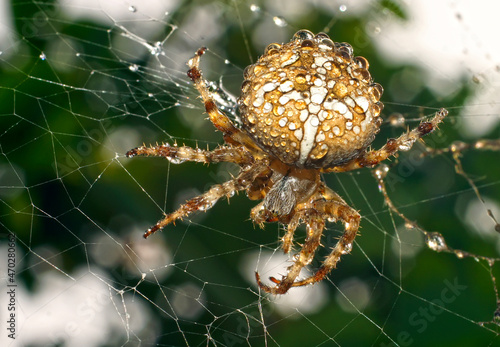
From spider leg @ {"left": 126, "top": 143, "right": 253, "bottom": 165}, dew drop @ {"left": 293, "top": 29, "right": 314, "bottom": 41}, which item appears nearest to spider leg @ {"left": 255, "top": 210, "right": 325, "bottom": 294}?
spider leg @ {"left": 126, "top": 143, "right": 253, "bottom": 165}

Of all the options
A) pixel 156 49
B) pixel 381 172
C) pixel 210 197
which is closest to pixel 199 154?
pixel 210 197

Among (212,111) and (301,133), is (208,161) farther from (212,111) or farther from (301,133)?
(301,133)

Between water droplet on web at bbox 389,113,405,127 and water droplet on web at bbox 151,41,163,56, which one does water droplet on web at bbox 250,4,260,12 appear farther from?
water droplet on web at bbox 389,113,405,127

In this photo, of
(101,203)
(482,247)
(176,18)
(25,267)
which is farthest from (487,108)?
(25,267)

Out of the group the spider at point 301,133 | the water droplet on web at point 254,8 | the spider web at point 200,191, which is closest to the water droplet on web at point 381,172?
the spider web at point 200,191

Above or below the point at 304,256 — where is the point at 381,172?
below

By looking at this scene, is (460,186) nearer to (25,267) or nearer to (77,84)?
(77,84)
